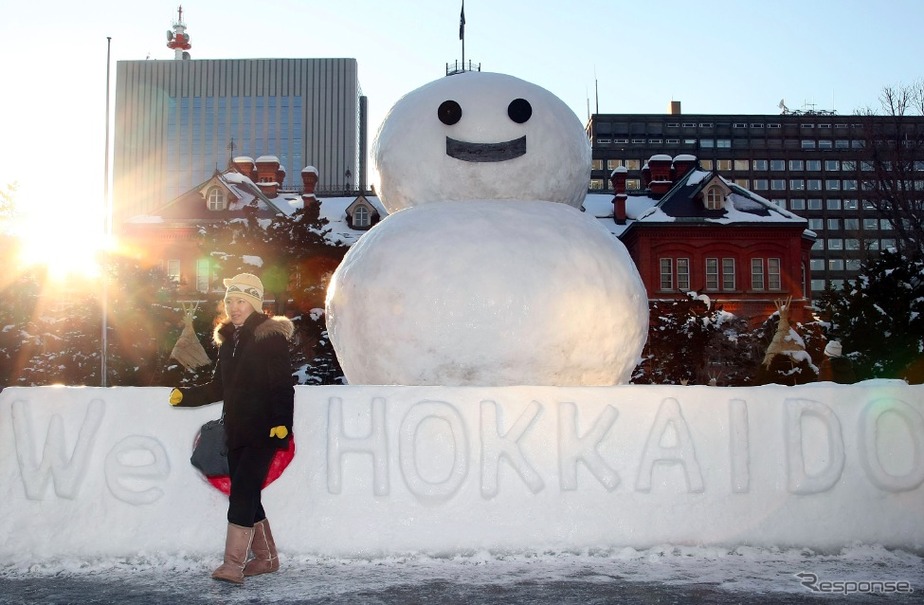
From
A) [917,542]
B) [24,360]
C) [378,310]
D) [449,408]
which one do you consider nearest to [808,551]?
[917,542]

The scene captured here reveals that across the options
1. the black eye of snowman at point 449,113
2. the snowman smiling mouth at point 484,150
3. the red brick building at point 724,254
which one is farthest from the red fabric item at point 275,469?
the red brick building at point 724,254

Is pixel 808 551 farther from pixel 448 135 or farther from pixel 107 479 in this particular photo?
pixel 107 479

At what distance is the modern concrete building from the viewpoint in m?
89.8

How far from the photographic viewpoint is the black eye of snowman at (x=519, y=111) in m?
6.32

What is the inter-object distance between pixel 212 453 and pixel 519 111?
334 centimetres

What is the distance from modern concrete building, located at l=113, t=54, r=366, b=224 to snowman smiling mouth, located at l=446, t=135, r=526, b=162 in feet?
272

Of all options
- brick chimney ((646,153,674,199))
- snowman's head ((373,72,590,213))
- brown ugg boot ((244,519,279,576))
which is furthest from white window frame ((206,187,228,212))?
brown ugg boot ((244,519,279,576))

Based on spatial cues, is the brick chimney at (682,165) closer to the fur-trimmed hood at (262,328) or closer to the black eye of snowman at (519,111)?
the black eye of snowman at (519,111)

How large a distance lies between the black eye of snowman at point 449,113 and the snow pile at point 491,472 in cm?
225

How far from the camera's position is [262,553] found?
178 inches

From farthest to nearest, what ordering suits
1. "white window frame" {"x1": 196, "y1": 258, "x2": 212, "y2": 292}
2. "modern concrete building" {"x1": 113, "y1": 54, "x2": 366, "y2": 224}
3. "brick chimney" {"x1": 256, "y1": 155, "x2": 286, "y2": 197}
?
1. "modern concrete building" {"x1": 113, "y1": 54, "x2": 366, "y2": 224}
2. "brick chimney" {"x1": 256, "y1": 155, "x2": 286, "y2": 197}
3. "white window frame" {"x1": 196, "y1": 258, "x2": 212, "y2": 292}

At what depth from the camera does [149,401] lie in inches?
198

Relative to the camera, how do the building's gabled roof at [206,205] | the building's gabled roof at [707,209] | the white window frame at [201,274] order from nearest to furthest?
the building's gabled roof at [707,209], the white window frame at [201,274], the building's gabled roof at [206,205]

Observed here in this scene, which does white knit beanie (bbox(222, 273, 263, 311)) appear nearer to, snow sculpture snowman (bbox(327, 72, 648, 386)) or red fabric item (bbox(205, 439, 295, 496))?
red fabric item (bbox(205, 439, 295, 496))
